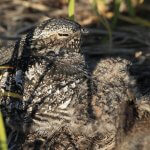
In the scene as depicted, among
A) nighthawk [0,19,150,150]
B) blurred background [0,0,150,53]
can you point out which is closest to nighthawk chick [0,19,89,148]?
nighthawk [0,19,150,150]

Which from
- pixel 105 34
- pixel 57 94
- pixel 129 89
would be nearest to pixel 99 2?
pixel 105 34

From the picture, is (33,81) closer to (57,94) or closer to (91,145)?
(57,94)

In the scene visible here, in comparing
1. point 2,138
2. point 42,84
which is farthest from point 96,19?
point 2,138

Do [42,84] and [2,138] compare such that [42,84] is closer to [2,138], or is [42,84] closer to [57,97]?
[57,97]

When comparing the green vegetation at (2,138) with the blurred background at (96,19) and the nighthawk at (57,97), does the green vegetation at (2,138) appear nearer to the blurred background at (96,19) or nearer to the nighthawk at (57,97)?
the nighthawk at (57,97)

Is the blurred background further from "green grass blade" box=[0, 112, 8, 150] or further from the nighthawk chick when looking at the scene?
"green grass blade" box=[0, 112, 8, 150]

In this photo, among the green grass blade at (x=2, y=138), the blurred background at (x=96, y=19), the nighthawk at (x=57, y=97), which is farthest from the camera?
the blurred background at (x=96, y=19)

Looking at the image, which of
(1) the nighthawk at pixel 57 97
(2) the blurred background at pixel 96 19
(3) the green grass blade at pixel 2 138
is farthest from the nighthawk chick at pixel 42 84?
(2) the blurred background at pixel 96 19

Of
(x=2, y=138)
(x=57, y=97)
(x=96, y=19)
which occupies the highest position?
(x=96, y=19)
